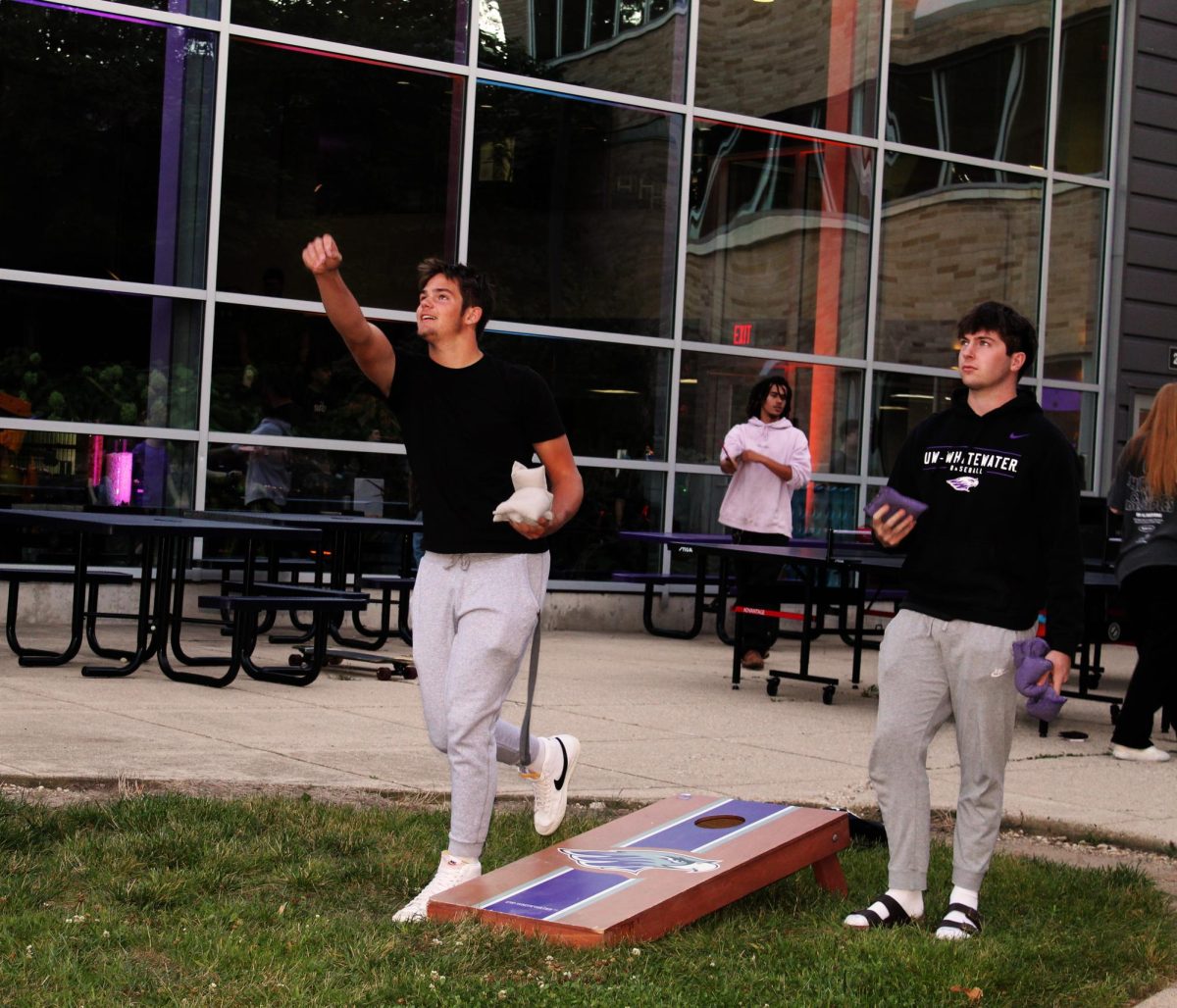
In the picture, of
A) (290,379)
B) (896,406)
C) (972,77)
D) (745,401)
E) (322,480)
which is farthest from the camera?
(972,77)

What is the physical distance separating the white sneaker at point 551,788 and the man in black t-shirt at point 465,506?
1.00 ft

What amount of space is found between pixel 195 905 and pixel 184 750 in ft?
8.37

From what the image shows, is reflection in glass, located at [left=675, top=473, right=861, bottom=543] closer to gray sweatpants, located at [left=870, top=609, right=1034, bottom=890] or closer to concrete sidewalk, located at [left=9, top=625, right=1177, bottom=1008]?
concrete sidewalk, located at [left=9, top=625, right=1177, bottom=1008]

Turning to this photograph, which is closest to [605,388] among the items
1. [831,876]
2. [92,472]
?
[92,472]

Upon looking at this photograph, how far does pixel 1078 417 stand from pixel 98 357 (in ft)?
33.4

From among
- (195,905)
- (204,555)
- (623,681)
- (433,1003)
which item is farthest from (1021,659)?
(204,555)

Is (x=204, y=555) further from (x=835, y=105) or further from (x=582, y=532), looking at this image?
(x=835, y=105)

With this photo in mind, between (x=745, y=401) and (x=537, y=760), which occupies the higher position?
(x=745, y=401)

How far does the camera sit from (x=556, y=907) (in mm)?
4516

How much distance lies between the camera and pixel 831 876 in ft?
17.4

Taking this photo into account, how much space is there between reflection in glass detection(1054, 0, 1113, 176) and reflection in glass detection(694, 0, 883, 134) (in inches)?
94.6

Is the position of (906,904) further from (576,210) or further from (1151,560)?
(576,210)

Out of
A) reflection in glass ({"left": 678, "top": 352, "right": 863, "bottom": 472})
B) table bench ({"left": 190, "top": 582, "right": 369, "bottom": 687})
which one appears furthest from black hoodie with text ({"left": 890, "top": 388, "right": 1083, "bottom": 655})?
reflection in glass ({"left": 678, "top": 352, "right": 863, "bottom": 472})

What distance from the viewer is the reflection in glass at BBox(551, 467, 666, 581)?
1498cm
